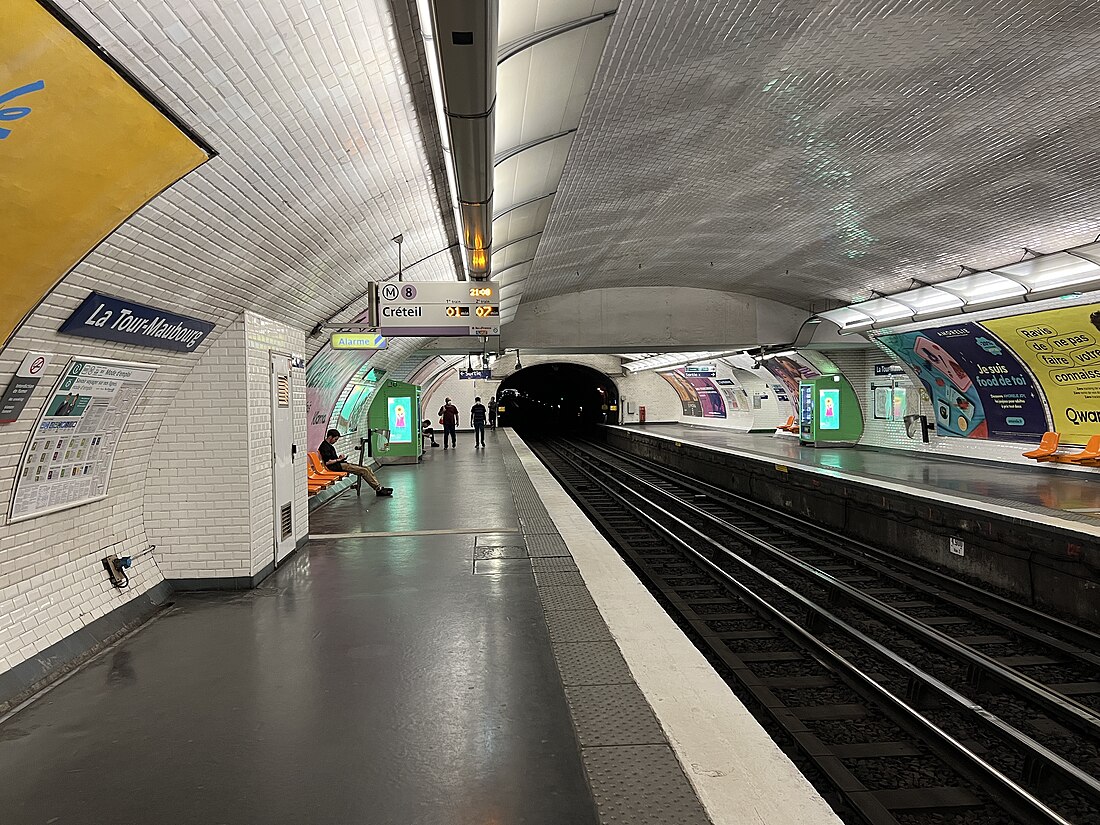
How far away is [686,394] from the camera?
37438mm

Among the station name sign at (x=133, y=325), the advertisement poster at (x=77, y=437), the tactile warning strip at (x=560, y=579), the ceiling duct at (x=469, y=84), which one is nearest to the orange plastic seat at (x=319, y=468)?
the station name sign at (x=133, y=325)

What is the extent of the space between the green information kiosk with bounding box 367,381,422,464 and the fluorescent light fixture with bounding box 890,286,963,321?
10.8 meters

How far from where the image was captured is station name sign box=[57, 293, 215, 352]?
159 inches

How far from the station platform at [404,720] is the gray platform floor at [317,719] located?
0.04 ft

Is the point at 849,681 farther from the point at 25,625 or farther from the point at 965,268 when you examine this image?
the point at 965,268

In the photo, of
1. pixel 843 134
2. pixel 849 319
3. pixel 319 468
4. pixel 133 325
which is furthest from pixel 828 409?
pixel 133 325

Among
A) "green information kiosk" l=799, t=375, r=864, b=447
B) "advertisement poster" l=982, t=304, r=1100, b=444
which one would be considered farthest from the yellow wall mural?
"green information kiosk" l=799, t=375, r=864, b=447

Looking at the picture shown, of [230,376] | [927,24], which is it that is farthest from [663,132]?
[230,376]

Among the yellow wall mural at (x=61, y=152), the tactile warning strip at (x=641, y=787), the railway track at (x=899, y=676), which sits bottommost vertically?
the railway track at (x=899, y=676)

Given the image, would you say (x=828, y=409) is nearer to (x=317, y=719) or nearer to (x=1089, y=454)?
(x=1089, y=454)

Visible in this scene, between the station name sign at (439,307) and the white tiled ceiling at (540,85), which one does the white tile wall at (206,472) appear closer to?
the station name sign at (439,307)

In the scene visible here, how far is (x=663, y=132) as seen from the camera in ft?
24.0

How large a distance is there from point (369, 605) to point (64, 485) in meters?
2.18

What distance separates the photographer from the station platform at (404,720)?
9.30ft
